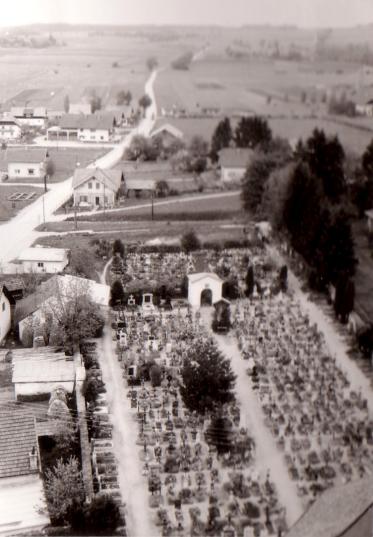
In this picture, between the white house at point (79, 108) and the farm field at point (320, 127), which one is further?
the farm field at point (320, 127)

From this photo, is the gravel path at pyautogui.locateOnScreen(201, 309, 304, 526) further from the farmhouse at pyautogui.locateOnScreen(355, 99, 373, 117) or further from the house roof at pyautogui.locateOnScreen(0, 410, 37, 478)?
the farmhouse at pyautogui.locateOnScreen(355, 99, 373, 117)

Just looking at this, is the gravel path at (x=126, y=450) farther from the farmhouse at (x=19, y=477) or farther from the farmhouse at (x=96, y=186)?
the farmhouse at (x=96, y=186)

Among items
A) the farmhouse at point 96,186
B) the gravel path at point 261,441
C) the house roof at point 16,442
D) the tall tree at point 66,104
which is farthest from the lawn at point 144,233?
the house roof at point 16,442

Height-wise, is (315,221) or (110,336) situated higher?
(315,221)

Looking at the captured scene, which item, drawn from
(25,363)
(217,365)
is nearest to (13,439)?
(25,363)

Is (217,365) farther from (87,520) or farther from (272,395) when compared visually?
(87,520)

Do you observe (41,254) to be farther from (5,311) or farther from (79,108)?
(79,108)
